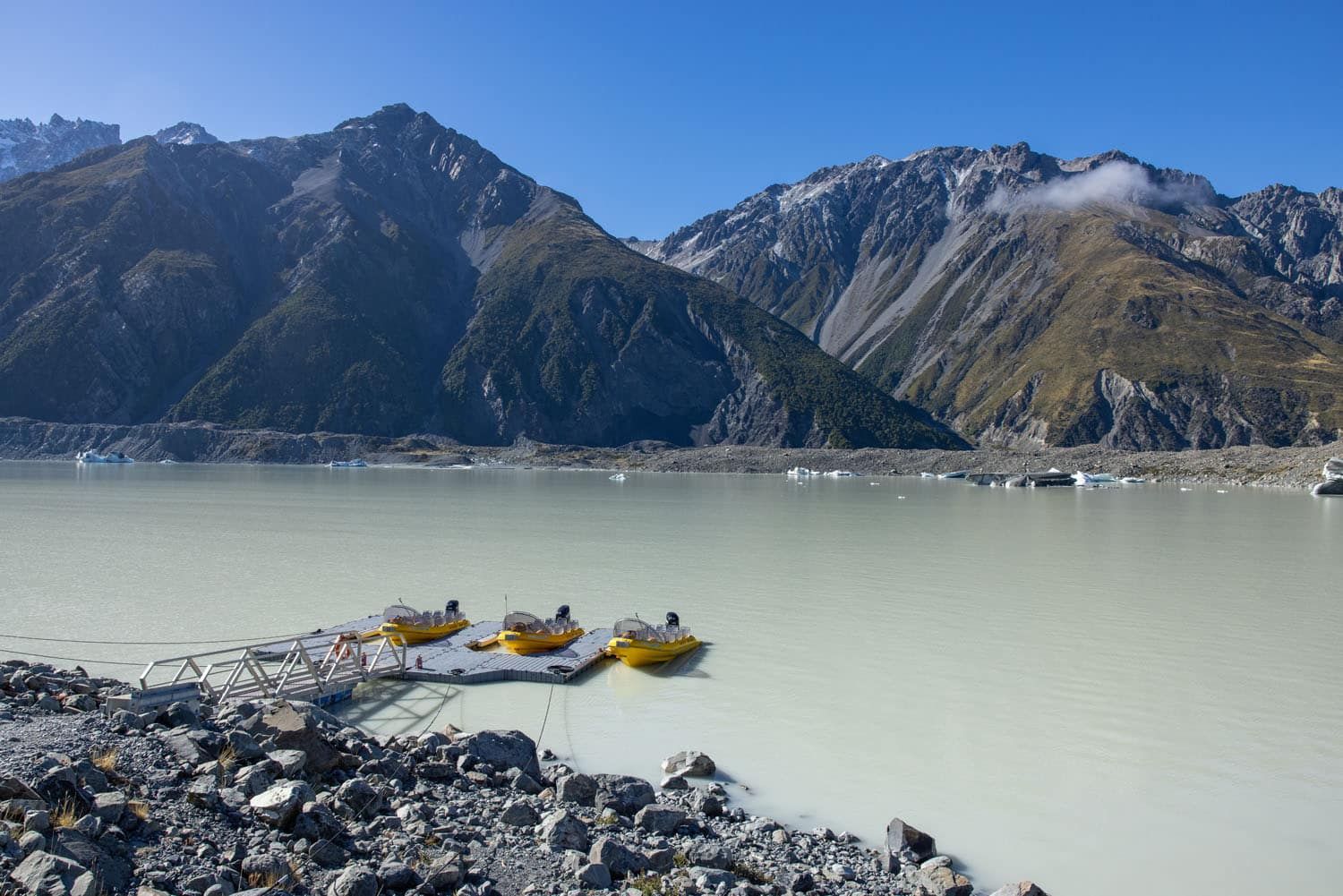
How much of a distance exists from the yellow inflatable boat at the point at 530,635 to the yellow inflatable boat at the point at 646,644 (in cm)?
134

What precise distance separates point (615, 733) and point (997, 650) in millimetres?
11435

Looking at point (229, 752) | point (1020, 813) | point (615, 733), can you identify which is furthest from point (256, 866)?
point (1020, 813)

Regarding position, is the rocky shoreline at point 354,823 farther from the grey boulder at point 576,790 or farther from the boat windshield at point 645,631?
the boat windshield at point 645,631

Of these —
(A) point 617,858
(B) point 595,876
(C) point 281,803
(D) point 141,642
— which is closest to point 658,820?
(A) point 617,858

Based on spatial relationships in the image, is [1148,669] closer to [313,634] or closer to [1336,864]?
[1336,864]

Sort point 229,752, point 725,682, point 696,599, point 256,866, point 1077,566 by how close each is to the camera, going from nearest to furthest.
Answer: point 256,866
point 229,752
point 725,682
point 696,599
point 1077,566

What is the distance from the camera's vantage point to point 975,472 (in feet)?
441

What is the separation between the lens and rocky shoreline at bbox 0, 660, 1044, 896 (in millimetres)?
7988

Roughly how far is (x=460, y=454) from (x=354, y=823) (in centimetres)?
15317

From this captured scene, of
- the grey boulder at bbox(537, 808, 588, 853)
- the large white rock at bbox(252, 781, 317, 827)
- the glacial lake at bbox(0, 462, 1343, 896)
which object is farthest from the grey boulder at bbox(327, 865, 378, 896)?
the glacial lake at bbox(0, 462, 1343, 896)

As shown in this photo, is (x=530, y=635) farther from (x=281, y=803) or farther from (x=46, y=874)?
(x=46, y=874)

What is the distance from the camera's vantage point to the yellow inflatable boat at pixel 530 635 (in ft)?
72.2

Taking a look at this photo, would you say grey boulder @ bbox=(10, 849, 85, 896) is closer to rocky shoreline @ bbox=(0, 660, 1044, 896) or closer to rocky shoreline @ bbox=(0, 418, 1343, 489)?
rocky shoreline @ bbox=(0, 660, 1044, 896)

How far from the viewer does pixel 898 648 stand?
22.8m
